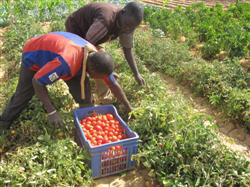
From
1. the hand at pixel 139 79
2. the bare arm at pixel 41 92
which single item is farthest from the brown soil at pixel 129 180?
the hand at pixel 139 79

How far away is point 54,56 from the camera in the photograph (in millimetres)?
3422

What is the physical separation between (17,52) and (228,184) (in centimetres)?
432

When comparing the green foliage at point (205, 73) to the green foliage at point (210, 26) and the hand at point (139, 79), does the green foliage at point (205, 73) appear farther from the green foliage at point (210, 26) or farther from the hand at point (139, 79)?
the hand at point (139, 79)

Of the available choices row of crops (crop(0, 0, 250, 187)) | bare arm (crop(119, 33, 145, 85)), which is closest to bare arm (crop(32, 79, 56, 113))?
row of crops (crop(0, 0, 250, 187))

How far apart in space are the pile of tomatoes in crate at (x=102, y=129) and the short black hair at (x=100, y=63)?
2.41 feet

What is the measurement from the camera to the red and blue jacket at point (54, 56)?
3314 mm

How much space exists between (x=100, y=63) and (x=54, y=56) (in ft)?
1.67

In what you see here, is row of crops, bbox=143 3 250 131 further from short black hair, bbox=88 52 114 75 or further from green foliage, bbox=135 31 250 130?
short black hair, bbox=88 52 114 75

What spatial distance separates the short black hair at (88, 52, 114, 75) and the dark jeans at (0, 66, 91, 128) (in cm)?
54

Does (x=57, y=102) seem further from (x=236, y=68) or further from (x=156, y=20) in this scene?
(x=156, y=20)

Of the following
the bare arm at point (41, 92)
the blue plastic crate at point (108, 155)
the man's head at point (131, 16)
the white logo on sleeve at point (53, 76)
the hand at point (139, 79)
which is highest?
the man's head at point (131, 16)

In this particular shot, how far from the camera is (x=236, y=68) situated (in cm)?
548

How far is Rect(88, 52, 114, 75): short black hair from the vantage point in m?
3.26

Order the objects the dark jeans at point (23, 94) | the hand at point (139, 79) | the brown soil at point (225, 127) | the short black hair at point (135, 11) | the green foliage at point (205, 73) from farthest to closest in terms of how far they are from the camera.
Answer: the green foliage at point (205, 73), the hand at point (139, 79), the brown soil at point (225, 127), the dark jeans at point (23, 94), the short black hair at point (135, 11)
